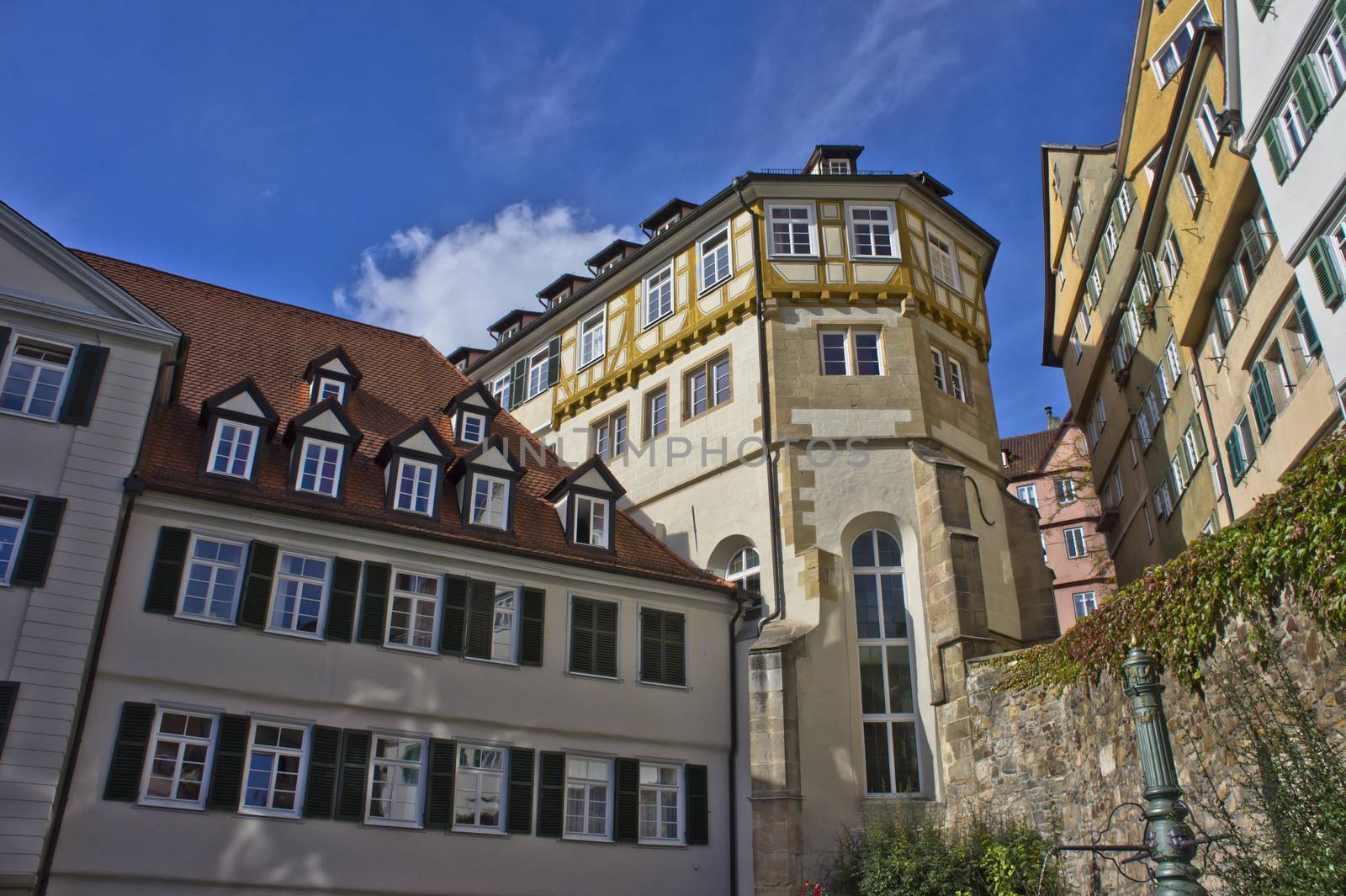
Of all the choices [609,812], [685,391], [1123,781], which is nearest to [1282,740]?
[1123,781]

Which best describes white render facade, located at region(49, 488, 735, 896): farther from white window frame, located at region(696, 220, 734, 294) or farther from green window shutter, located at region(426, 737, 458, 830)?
white window frame, located at region(696, 220, 734, 294)

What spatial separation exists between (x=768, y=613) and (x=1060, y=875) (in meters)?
6.97

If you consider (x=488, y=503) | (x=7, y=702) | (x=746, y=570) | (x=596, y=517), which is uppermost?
(x=596, y=517)

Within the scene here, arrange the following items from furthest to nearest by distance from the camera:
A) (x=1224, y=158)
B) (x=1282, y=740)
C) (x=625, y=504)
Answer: (x=625, y=504), (x=1224, y=158), (x=1282, y=740)

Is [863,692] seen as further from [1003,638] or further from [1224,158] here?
[1224,158]

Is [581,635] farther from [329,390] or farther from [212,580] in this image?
[329,390]

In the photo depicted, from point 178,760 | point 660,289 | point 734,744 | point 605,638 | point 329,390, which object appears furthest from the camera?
point 660,289

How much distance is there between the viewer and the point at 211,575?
16281mm

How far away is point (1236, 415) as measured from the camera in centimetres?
2166

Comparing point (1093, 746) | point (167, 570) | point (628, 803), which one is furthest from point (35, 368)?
point (1093, 746)

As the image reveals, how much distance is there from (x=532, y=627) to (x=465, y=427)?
5.46 meters

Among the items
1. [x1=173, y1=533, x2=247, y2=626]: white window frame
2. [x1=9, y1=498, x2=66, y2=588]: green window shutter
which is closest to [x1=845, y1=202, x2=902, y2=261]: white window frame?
[x1=173, y1=533, x2=247, y2=626]: white window frame

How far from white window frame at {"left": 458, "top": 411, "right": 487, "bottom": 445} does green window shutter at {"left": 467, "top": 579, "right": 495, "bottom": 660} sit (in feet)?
14.5

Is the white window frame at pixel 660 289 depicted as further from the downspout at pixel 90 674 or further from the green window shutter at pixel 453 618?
the downspout at pixel 90 674
